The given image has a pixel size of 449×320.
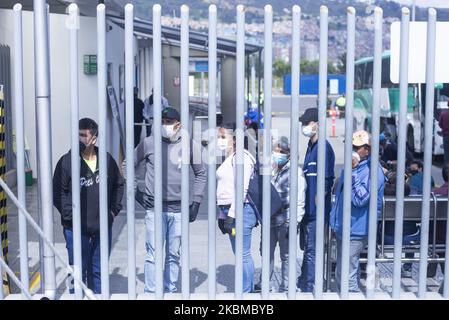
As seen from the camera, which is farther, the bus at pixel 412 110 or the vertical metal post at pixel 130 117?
the bus at pixel 412 110

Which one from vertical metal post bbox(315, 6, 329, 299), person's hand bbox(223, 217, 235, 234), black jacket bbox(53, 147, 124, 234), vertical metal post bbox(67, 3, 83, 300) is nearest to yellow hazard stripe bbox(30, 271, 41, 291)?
black jacket bbox(53, 147, 124, 234)

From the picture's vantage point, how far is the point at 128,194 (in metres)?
4.45

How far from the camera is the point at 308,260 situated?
20.0ft

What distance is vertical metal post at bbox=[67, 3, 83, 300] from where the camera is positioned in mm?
4352

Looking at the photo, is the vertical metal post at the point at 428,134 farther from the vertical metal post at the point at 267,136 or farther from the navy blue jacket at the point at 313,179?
the navy blue jacket at the point at 313,179

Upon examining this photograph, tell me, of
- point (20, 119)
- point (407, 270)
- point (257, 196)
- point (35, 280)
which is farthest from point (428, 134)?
point (35, 280)

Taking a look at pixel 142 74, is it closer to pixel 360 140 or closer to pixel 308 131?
pixel 308 131

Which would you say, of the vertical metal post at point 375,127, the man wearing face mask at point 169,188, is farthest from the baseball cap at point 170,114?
the vertical metal post at point 375,127

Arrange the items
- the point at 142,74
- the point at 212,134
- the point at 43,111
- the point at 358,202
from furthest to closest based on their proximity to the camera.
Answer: the point at 142,74
the point at 358,202
the point at 212,134
the point at 43,111

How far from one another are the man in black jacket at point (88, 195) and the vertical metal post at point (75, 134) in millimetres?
992

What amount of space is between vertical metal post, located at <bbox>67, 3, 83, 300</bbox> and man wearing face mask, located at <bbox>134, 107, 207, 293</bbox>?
1.13 m

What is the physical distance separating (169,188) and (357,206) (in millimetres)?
1488

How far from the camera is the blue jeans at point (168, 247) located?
5730 mm
